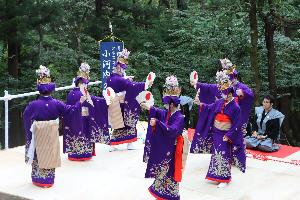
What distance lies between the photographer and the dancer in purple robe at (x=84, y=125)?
24.8 feet

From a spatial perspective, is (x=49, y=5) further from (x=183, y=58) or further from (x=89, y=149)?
(x=89, y=149)

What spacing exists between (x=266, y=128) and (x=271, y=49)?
373 cm

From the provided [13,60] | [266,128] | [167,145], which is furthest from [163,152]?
[13,60]

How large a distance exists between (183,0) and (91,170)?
1029 centimetres

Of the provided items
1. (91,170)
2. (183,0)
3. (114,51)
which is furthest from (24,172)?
(183,0)

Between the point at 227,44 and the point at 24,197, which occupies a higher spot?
the point at 227,44

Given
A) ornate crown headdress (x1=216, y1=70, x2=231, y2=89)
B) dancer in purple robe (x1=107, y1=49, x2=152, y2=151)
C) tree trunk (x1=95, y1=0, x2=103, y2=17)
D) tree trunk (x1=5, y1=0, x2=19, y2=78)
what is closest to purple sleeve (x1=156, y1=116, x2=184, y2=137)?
ornate crown headdress (x1=216, y1=70, x2=231, y2=89)

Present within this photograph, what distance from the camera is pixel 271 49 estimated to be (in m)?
11.7

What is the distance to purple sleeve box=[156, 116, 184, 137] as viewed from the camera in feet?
18.5

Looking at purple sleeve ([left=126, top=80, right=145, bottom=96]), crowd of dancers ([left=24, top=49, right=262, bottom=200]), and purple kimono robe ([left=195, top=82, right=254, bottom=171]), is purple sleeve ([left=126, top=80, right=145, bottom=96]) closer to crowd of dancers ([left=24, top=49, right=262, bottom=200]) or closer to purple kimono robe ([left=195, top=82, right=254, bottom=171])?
crowd of dancers ([left=24, top=49, right=262, bottom=200])

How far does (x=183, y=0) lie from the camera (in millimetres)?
16750

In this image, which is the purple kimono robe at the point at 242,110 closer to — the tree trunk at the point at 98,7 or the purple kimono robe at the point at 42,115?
the purple kimono robe at the point at 42,115

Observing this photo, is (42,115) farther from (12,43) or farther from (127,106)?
(12,43)

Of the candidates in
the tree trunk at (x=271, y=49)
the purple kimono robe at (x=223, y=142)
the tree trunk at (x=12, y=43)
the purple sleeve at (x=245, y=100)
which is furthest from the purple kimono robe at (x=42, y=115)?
the tree trunk at (x=271, y=49)
